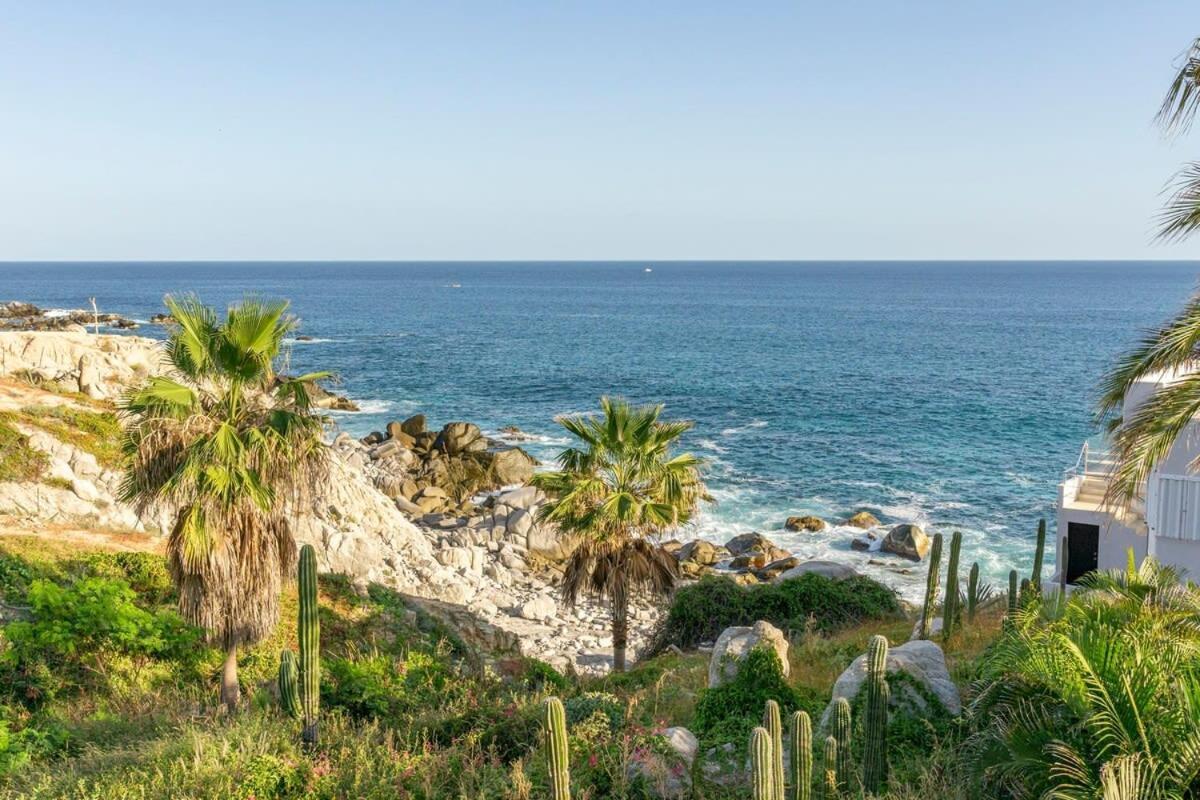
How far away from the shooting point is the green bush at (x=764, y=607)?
2284 centimetres

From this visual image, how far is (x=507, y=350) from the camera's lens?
286 feet

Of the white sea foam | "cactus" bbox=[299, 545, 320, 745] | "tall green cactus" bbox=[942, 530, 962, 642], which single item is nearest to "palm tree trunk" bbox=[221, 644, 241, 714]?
"cactus" bbox=[299, 545, 320, 745]

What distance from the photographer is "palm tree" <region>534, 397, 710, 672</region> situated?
696 inches

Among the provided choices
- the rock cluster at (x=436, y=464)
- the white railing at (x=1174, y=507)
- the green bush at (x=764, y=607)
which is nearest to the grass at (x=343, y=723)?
the white railing at (x=1174, y=507)

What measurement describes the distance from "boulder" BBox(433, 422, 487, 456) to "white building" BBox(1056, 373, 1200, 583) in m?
29.2

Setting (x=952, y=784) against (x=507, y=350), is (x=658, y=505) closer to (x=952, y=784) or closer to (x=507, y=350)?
A: (x=952, y=784)

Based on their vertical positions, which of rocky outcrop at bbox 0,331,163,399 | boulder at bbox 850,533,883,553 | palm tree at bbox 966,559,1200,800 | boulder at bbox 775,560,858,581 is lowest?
boulder at bbox 850,533,883,553

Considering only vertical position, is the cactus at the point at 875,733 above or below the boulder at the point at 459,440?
above

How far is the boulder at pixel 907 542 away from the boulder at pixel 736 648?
21.0 m

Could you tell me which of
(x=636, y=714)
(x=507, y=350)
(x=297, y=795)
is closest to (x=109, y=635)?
(x=297, y=795)

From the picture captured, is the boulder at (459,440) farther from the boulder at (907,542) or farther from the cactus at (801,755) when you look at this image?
the cactus at (801,755)

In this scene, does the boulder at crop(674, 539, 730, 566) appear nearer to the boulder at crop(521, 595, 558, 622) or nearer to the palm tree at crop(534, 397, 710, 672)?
the boulder at crop(521, 595, 558, 622)

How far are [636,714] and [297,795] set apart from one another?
4622mm

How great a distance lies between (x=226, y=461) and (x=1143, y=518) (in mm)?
19447
